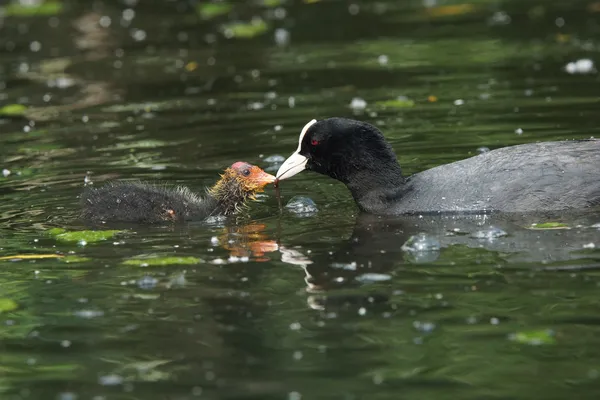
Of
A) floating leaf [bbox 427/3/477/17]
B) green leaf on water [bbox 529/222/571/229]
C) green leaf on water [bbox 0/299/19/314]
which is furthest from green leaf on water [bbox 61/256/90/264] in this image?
floating leaf [bbox 427/3/477/17]

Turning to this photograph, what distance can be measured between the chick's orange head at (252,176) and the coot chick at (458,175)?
305mm

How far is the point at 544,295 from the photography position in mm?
6539

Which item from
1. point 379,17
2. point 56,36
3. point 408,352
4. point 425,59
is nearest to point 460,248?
point 408,352

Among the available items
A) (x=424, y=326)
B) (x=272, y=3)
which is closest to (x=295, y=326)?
(x=424, y=326)

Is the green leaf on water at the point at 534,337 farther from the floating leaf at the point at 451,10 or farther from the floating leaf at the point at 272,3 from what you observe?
the floating leaf at the point at 272,3

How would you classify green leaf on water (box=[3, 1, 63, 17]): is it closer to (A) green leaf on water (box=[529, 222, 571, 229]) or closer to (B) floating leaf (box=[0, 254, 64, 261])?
(B) floating leaf (box=[0, 254, 64, 261])

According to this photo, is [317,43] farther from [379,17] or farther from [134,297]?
[134,297]

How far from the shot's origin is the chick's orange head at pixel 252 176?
374 inches

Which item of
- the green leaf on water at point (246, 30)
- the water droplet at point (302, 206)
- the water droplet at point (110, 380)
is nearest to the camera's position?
the water droplet at point (110, 380)

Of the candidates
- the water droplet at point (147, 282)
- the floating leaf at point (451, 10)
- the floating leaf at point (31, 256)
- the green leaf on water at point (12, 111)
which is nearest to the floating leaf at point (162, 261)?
the water droplet at point (147, 282)

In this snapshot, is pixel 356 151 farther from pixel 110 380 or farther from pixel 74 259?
pixel 110 380

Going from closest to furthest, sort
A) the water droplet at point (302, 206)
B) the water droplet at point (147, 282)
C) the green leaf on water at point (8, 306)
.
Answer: the green leaf on water at point (8, 306) → the water droplet at point (147, 282) → the water droplet at point (302, 206)

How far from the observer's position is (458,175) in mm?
8750

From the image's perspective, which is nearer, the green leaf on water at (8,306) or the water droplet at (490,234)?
the green leaf on water at (8,306)
